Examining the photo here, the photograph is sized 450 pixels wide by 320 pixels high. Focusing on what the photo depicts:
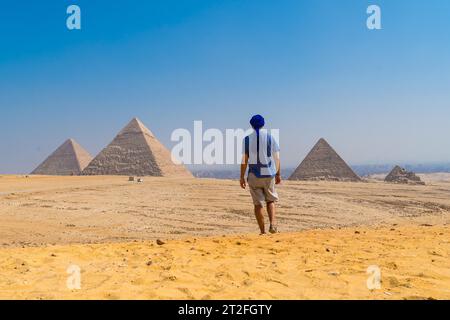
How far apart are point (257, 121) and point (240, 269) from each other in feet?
9.49

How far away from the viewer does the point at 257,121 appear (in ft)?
20.9

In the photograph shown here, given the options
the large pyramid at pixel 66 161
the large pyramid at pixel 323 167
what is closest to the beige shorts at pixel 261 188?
the large pyramid at pixel 323 167

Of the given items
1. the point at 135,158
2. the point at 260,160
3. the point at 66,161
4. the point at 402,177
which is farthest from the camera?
the point at 66,161

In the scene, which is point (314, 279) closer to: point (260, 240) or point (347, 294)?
point (347, 294)

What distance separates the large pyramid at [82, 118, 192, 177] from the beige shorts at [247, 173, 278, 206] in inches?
1560

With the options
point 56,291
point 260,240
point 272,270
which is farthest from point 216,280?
point 260,240

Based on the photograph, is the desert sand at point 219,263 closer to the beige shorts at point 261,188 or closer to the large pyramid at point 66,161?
the beige shorts at point 261,188

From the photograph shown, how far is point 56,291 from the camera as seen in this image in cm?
343

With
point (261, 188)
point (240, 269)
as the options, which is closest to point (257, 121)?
point (261, 188)

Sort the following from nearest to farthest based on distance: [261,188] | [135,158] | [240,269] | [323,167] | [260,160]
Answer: [240,269]
[260,160]
[261,188]
[323,167]
[135,158]

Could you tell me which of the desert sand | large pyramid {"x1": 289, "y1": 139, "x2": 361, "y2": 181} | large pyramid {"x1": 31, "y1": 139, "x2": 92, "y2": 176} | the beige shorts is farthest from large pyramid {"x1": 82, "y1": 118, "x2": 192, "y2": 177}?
the beige shorts

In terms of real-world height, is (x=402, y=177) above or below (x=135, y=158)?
below

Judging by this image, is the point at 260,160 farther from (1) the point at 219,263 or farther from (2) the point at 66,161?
(2) the point at 66,161
